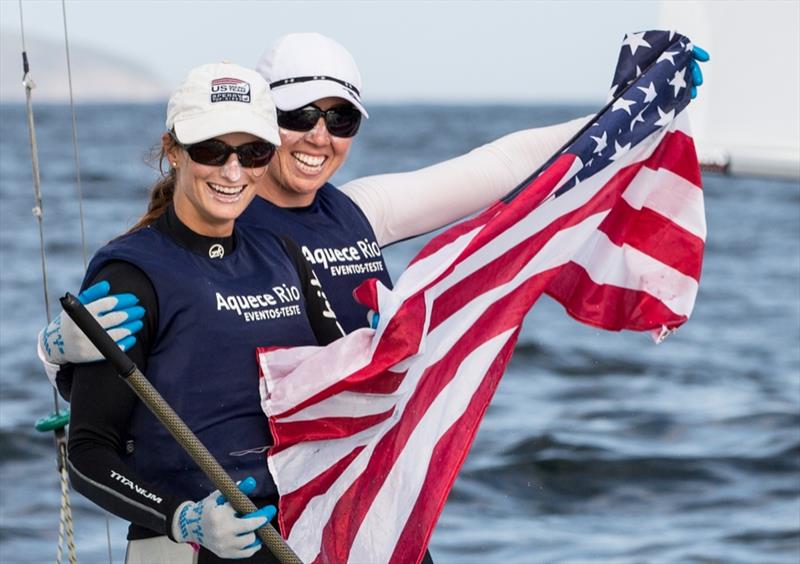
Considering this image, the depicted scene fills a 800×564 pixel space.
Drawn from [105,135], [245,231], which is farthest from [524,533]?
[105,135]

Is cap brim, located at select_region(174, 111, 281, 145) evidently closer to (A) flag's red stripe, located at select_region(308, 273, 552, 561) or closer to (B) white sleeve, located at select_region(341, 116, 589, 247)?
(A) flag's red stripe, located at select_region(308, 273, 552, 561)

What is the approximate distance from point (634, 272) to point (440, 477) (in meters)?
0.79

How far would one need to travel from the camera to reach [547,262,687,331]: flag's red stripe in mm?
4125

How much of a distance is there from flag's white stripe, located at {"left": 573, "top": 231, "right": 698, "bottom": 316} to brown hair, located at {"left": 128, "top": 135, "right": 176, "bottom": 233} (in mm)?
1124

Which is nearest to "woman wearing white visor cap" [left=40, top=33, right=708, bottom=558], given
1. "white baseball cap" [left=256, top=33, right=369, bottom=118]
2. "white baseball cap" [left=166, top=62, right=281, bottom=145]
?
"white baseball cap" [left=256, top=33, right=369, bottom=118]

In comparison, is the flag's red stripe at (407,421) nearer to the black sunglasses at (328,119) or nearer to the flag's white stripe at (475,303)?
the flag's white stripe at (475,303)

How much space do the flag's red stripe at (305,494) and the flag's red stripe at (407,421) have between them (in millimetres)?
44

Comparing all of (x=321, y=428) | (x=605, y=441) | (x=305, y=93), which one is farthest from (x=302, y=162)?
(x=605, y=441)

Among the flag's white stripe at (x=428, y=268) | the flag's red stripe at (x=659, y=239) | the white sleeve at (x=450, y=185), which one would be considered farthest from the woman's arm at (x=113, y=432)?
the flag's red stripe at (x=659, y=239)

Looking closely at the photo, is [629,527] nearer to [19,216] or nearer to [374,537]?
[374,537]

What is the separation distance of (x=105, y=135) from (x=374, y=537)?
165 ft

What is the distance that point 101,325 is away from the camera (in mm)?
3078

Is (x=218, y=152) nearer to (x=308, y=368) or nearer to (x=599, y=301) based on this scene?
(x=308, y=368)

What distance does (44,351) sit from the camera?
334 centimetres
